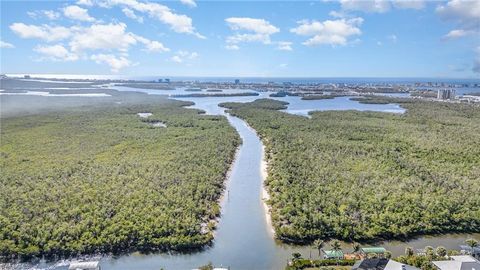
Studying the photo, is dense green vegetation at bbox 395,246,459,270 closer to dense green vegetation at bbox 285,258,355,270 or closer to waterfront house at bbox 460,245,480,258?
waterfront house at bbox 460,245,480,258

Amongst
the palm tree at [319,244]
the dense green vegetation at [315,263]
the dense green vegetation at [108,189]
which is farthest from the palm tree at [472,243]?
the dense green vegetation at [108,189]

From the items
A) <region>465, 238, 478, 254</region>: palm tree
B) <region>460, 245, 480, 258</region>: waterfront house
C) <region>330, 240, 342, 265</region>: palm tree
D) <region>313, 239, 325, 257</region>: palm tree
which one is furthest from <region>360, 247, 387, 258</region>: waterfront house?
<region>465, 238, 478, 254</region>: palm tree

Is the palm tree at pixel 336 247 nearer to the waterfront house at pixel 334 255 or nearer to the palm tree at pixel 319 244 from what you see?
the waterfront house at pixel 334 255

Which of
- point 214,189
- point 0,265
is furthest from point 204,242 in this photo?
point 0,265

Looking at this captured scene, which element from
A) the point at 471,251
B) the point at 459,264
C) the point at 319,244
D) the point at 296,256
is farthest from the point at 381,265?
the point at 471,251

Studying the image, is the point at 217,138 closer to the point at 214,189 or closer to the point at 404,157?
the point at 214,189
